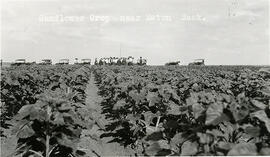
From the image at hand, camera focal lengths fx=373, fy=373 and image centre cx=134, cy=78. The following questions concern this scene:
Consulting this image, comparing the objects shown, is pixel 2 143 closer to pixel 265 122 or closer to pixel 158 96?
pixel 158 96

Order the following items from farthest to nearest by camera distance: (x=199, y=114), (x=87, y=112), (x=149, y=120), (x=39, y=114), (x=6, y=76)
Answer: (x=6, y=76)
(x=149, y=120)
(x=87, y=112)
(x=39, y=114)
(x=199, y=114)

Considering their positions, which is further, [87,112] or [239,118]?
[87,112]

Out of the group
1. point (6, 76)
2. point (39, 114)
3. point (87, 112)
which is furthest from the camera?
point (6, 76)

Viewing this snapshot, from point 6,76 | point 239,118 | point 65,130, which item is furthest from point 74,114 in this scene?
point 6,76

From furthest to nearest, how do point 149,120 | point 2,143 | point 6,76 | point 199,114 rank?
point 6,76
point 2,143
point 149,120
point 199,114

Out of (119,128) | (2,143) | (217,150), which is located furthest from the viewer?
(119,128)

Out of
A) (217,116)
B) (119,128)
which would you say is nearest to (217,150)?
(217,116)

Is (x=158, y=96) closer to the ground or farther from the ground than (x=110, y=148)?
farther from the ground

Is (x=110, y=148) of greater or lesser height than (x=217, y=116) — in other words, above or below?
below

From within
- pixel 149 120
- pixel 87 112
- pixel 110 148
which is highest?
pixel 87 112

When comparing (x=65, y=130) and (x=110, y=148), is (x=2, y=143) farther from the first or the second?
(x=65, y=130)
